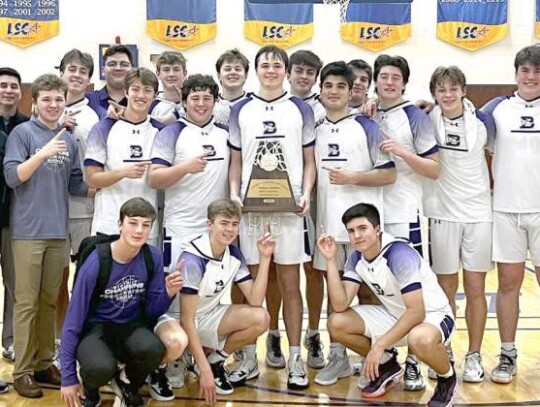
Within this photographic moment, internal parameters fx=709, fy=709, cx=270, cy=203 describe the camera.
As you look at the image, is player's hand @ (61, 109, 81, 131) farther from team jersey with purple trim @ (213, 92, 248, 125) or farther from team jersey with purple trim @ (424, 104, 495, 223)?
team jersey with purple trim @ (424, 104, 495, 223)

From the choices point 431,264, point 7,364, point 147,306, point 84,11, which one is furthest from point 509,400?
point 84,11

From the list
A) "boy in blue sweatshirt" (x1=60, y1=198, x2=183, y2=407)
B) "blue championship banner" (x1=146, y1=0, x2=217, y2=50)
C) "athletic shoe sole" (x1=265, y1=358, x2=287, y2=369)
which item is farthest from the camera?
"blue championship banner" (x1=146, y1=0, x2=217, y2=50)

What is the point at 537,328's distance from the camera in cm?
576

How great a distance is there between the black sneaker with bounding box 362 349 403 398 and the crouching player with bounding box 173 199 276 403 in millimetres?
742

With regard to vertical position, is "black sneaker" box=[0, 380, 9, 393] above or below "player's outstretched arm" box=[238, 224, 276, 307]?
below

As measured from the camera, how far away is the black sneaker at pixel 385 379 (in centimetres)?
427

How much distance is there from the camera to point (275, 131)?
4.38 m

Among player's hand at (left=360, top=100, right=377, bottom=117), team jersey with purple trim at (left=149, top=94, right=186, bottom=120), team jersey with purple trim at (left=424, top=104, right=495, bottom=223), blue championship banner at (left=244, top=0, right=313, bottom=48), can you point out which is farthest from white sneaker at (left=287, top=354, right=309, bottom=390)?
blue championship banner at (left=244, top=0, right=313, bottom=48)

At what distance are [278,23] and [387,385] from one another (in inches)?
336

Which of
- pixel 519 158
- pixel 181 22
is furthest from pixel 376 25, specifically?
pixel 519 158

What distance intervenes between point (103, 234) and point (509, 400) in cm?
256

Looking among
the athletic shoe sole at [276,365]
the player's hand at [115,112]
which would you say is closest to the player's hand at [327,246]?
the athletic shoe sole at [276,365]

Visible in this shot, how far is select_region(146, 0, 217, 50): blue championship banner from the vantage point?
11.7 metres

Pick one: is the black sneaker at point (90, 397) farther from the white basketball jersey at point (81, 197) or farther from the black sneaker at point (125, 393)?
the white basketball jersey at point (81, 197)
